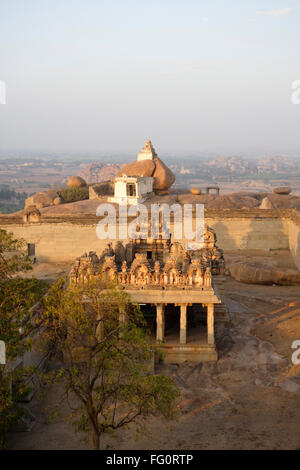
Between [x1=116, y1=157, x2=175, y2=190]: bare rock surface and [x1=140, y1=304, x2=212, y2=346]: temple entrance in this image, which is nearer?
[x1=140, y1=304, x2=212, y2=346]: temple entrance

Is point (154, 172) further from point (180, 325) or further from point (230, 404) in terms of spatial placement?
point (230, 404)

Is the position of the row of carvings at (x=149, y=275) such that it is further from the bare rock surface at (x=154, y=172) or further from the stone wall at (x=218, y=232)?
the bare rock surface at (x=154, y=172)

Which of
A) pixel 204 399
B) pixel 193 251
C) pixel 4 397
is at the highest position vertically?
pixel 193 251

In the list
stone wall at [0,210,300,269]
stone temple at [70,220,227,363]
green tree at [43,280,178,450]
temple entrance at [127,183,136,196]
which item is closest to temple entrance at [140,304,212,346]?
stone temple at [70,220,227,363]

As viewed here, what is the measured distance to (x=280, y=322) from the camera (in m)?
22.4

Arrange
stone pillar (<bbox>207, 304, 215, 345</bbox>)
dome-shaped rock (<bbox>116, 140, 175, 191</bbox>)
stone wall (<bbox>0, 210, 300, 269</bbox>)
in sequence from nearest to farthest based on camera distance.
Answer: stone pillar (<bbox>207, 304, 215, 345</bbox>)
stone wall (<bbox>0, 210, 300, 269</bbox>)
dome-shaped rock (<bbox>116, 140, 175, 191</bbox>)

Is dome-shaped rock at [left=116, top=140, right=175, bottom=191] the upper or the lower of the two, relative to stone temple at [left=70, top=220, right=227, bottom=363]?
upper

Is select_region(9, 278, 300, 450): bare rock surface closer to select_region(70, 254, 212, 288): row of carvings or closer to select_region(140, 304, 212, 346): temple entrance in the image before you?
select_region(140, 304, 212, 346): temple entrance

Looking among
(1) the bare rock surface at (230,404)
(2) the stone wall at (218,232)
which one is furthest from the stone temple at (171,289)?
(2) the stone wall at (218,232)

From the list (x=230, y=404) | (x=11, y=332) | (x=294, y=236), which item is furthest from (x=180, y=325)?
(x=294, y=236)

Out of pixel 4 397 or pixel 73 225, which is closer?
pixel 4 397
